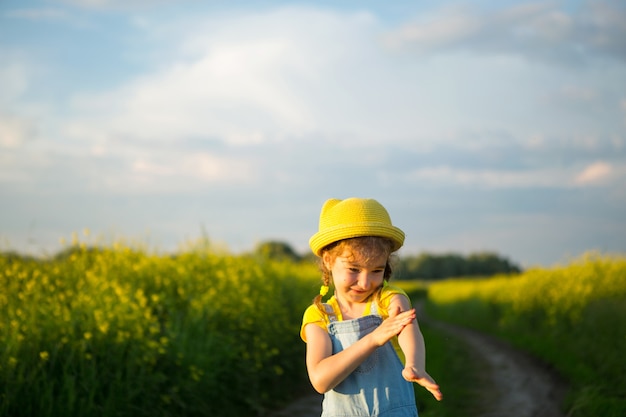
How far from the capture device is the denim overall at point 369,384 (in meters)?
2.97

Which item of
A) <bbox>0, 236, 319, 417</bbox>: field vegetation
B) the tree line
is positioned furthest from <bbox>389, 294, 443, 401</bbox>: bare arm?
the tree line

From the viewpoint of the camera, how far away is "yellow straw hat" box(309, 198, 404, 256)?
9.74 feet

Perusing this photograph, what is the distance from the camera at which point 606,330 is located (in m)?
10.8

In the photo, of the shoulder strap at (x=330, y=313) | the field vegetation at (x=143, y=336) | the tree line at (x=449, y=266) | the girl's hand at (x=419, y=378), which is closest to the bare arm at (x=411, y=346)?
the girl's hand at (x=419, y=378)

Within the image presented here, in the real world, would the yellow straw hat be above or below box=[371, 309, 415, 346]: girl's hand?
above

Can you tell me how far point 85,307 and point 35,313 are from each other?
21.5 inches

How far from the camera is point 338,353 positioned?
287cm

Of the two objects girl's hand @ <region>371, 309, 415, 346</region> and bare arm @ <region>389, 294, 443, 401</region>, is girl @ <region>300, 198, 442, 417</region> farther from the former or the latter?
girl's hand @ <region>371, 309, 415, 346</region>

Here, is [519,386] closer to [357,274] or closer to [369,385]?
[369,385]

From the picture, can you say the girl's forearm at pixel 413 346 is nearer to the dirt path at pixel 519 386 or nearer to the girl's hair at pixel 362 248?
the girl's hair at pixel 362 248

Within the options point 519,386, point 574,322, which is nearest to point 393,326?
point 519,386

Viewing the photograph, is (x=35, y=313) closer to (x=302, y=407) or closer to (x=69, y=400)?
(x=69, y=400)

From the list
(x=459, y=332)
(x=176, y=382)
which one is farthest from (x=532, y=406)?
(x=459, y=332)

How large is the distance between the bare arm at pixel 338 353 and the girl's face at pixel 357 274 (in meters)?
0.22
